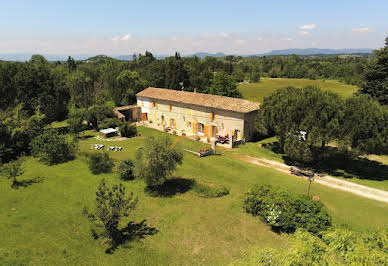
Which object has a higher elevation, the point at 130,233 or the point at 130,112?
the point at 130,112

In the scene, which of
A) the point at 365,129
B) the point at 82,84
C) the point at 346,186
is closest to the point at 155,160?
the point at 346,186

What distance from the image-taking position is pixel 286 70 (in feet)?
479

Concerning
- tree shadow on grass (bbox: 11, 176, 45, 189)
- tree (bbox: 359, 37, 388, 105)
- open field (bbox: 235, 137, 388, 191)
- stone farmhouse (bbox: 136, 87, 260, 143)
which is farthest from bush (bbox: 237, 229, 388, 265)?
tree (bbox: 359, 37, 388, 105)

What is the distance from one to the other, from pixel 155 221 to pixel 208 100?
82.5 ft

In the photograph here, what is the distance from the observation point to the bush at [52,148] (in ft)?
84.4

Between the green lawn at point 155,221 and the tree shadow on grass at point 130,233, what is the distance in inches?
14.6

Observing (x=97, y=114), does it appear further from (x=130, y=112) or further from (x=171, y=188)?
(x=171, y=188)

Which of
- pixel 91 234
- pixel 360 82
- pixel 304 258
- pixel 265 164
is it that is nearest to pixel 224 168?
pixel 265 164

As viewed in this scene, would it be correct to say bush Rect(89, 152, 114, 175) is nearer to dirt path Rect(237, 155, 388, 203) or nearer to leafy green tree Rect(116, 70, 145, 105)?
dirt path Rect(237, 155, 388, 203)

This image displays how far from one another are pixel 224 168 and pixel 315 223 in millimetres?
11817

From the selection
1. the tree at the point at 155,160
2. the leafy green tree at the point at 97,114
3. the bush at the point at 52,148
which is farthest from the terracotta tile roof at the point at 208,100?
the bush at the point at 52,148

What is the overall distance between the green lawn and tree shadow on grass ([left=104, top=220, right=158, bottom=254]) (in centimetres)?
37

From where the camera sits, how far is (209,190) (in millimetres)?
19516

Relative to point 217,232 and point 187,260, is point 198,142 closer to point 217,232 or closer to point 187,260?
point 217,232
